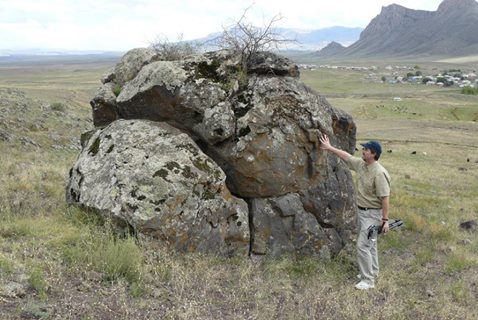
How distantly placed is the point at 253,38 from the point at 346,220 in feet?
17.1

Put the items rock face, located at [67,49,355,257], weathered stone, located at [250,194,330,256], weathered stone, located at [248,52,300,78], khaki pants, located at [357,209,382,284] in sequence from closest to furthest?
khaki pants, located at [357,209,382,284] → rock face, located at [67,49,355,257] → weathered stone, located at [250,194,330,256] → weathered stone, located at [248,52,300,78]

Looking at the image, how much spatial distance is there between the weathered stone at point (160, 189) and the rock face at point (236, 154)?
30mm

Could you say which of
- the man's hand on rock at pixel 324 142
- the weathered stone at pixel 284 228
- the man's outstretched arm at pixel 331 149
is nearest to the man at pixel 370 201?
the man's outstretched arm at pixel 331 149

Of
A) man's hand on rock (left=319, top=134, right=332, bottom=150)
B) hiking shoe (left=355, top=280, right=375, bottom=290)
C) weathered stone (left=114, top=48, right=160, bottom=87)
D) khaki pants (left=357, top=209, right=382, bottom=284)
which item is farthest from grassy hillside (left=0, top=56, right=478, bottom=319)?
weathered stone (left=114, top=48, right=160, bottom=87)

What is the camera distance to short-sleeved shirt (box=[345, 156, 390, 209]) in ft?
31.3

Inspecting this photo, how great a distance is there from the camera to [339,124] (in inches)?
523

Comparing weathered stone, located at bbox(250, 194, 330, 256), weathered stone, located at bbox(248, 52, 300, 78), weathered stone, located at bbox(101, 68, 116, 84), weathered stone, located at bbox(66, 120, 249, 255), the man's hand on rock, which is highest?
weathered stone, located at bbox(248, 52, 300, 78)

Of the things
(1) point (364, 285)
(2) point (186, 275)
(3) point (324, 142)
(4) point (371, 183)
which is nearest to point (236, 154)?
(3) point (324, 142)

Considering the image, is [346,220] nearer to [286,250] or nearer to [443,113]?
[286,250]

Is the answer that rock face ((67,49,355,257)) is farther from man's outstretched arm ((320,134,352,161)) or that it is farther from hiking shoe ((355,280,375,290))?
hiking shoe ((355,280,375,290))

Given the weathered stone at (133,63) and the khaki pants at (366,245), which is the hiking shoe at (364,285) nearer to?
the khaki pants at (366,245)

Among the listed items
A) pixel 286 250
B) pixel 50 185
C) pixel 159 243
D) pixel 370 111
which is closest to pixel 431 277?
pixel 286 250

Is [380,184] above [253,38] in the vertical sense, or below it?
below

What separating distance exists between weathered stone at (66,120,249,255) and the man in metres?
2.62
